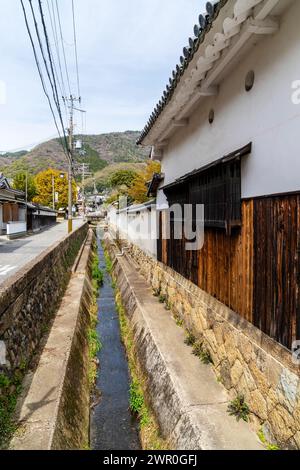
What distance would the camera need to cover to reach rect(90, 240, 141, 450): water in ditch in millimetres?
7230

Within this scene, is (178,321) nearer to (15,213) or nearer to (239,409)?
(239,409)

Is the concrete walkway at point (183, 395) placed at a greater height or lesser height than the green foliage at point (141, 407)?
greater

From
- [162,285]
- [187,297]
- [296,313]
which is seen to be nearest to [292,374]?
[296,313]

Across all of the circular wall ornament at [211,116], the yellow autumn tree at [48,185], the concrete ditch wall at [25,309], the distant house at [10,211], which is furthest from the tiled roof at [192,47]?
the yellow autumn tree at [48,185]

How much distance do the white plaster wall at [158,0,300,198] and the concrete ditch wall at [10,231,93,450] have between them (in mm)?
5173

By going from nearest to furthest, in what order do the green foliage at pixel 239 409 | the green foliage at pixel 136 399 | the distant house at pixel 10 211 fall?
the green foliage at pixel 239 409
the green foliage at pixel 136 399
the distant house at pixel 10 211

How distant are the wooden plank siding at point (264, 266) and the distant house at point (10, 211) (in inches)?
1007

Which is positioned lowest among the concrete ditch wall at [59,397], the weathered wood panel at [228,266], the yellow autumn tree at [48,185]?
the concrete ditch wall at [59,397]

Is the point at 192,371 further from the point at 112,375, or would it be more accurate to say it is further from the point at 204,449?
the point at 112,375

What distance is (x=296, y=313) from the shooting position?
439cm

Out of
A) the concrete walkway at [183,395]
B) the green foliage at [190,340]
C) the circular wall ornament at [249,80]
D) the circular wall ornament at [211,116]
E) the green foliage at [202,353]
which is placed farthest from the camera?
the green foliage at [190,340]

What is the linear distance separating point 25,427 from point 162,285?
825 cm

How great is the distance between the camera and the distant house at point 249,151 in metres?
4.55

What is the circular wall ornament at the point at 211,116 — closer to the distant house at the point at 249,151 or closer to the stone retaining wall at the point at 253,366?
the distant house at the point at 249,151
